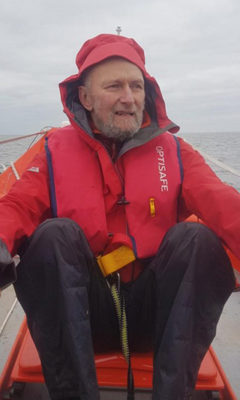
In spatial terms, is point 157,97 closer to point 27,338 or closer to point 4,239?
point 4,239

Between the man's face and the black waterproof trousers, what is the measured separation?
1.79 ft

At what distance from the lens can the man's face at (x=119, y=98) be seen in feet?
4.83

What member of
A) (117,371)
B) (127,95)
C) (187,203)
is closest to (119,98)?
(127,95)

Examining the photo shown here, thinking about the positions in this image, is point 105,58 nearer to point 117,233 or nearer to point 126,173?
point 126,173

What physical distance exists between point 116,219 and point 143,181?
17 centimetres

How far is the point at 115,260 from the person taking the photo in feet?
4.09

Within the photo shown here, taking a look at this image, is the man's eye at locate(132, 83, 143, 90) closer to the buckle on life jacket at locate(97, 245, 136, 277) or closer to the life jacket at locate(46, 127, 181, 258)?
the life jacket at locate(46, 127, 181, 258)

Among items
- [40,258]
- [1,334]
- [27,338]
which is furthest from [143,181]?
[1,334]

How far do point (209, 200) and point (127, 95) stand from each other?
53cm

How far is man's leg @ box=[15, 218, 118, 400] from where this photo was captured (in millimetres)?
987

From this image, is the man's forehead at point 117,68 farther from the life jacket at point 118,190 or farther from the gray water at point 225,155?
the gray water at point 225,155

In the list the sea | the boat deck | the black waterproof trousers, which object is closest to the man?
the black waterproof trousers

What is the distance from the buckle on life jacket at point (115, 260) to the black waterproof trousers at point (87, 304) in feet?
A: 0.52

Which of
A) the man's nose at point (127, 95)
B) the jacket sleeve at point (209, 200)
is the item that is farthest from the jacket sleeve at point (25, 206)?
the jacket sleeve at point (209, 200)
